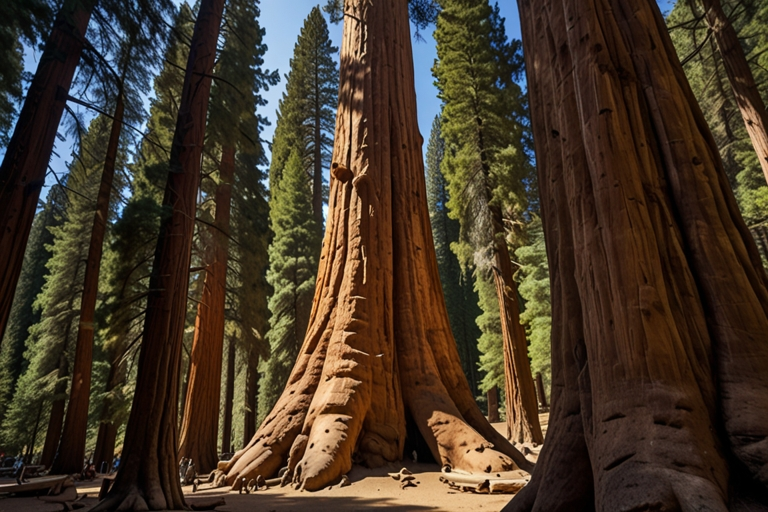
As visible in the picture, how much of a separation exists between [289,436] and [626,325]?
4514mm

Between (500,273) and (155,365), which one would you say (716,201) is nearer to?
(155,365)

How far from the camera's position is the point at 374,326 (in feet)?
20.4

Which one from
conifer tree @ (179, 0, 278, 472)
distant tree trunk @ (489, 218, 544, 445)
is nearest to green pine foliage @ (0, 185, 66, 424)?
conifer tree @ (179, 0, 278, 472)

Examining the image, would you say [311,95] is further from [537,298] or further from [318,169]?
[537,298]

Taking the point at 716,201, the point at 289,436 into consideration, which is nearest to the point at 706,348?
the point at 716,201

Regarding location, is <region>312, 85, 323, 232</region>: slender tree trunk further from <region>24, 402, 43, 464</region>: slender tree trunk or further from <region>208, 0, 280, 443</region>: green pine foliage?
<region>24, 402, 43, 464</region>: slender tree trunk

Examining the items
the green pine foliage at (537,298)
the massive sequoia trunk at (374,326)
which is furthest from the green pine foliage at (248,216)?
the green pine foliage at (537,298)

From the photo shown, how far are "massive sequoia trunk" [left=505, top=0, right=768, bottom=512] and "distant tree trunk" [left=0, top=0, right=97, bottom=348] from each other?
5.56 m

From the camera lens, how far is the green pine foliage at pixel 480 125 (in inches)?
498

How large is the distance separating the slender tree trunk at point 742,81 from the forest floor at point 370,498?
8423 mm

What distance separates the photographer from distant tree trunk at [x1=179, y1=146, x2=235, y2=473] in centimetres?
1041

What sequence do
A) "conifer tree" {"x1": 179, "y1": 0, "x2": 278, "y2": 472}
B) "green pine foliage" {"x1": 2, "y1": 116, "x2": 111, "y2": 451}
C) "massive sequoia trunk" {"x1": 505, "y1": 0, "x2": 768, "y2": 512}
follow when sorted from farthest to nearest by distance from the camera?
"green pine foliage" {"x1": 2, "y1": 116, "x2": 111, "y2": 451}
"conifer tree" {"x1": 179, "y1": 0, "x2": 278, "y2": 472}
"massive sequoia trunk" {"x1": 505, "y1": 0, "x2": 768, "y2": 512}

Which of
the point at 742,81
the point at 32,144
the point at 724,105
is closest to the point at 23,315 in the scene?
the point at 32,144

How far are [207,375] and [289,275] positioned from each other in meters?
8.56
